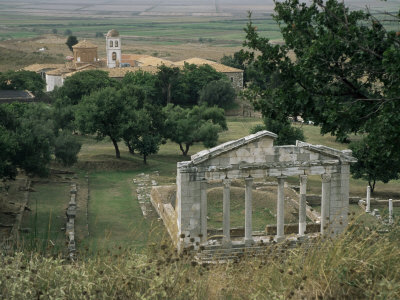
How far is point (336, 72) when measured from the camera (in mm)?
20984

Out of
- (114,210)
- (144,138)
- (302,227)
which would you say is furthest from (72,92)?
(302,227)

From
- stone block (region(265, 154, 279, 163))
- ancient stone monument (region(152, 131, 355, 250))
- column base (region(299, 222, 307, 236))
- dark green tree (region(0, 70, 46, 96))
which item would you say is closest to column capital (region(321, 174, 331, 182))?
ancient stone monument (region(152, 131, 355, 250))

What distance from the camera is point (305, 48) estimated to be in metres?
22.2

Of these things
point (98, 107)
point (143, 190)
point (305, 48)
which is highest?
point (305, 48)

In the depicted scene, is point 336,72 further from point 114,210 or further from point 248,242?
point 114,210

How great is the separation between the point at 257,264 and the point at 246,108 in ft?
240

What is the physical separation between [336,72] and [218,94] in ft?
202

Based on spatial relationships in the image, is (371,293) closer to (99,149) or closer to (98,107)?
(98,107)

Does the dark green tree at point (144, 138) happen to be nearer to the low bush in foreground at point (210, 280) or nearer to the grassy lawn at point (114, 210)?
the grassy lawn at point (114, 210)

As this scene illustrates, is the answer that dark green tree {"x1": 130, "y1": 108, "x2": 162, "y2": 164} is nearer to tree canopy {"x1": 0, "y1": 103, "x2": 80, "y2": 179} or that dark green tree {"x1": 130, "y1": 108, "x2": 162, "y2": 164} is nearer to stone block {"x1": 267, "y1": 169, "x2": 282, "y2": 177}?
tree canopy {"x1": 0, "y1": 103, "x2": 80, "y2": 179}

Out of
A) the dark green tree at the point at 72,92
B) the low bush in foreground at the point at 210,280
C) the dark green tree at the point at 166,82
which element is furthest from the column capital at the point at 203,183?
the dark green tree at the point at 166,82

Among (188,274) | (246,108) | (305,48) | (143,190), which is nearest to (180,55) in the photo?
(246,108)

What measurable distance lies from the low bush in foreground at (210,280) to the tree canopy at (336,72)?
22.9ft

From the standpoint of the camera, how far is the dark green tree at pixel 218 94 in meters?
82.2
